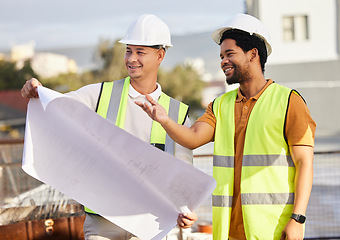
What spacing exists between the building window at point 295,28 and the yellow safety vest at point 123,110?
96.0 ft

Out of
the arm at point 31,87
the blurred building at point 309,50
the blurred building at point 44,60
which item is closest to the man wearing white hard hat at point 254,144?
the arm at point 31,87

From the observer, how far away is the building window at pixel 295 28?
31156mm

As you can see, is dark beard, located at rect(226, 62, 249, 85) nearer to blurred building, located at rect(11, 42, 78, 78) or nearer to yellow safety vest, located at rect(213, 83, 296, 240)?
yellow safety vest, located at rect(213, 83, 296, 240)

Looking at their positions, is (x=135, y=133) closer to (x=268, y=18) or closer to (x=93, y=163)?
(x=93, y=163)

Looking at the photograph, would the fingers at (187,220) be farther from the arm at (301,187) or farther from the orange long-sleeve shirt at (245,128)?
the arm at (301,187)

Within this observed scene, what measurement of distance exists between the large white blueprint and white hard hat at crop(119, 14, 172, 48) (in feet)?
1.58

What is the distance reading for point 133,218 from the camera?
→ 2.82 metres

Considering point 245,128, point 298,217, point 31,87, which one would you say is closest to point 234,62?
point 245,128

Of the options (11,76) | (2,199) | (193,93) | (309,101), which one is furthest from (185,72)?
(2,199)

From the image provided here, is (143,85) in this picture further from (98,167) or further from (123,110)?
(98,167)

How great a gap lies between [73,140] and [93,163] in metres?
0.17

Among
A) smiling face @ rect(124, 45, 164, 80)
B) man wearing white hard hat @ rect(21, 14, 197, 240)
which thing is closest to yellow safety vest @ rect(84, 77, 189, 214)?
man wearing white hard hat @ rect(21, 14, 197, 240)

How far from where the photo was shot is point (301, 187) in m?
2.53

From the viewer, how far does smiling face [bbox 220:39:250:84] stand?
2.74 metres
